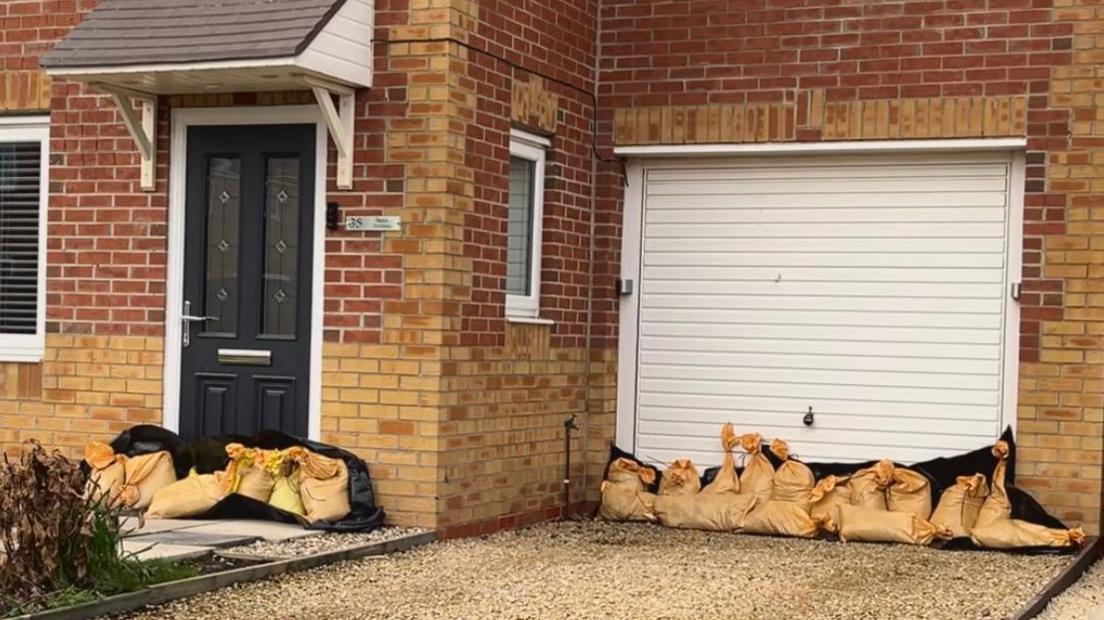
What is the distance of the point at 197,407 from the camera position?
426 inches

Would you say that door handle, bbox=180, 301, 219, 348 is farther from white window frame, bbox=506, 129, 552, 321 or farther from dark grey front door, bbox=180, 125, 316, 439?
white window frame, bbox=506, 129, 552, 321

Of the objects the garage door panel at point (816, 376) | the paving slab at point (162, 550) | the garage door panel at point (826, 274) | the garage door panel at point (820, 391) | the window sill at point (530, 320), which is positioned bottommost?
the paving slab at point (162, 550)

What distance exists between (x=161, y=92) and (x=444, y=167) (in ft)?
6.60

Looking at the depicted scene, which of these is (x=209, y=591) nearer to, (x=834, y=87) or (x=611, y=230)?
(x=611, y=230)

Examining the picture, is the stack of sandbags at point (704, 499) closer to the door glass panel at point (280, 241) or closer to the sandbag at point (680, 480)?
the sandbag at point (680, 480)

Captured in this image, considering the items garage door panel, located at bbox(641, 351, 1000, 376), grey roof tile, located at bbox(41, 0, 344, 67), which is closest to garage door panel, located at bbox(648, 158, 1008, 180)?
garage door panel, located at bbox(641, 351, 1000, 376)

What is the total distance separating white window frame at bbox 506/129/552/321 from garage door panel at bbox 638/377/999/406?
46.6 inches

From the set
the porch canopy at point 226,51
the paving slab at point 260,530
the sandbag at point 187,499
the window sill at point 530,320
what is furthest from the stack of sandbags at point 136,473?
the window sill at point 530,320

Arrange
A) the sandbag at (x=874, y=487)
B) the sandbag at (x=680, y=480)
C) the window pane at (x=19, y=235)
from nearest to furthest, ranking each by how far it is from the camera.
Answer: the sandbag at (x=874, y=487) < the window pane at (x=19, y=235) < the sandbag at (x=680, y=480)

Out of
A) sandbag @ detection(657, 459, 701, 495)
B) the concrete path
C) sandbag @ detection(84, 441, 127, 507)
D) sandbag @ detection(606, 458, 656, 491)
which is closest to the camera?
the concrete path

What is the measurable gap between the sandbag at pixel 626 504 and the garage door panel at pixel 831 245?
1.73 metres

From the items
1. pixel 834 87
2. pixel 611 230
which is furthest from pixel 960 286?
pixel 611 230

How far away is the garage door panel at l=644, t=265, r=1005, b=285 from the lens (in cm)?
1134

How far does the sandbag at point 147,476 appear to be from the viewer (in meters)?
10.6
